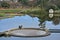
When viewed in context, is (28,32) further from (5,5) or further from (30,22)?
(5,5)

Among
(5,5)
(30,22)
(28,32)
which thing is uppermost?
(5,5)

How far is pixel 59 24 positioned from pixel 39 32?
0.84 feet

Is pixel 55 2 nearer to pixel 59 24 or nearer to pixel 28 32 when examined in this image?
pixel 59 24

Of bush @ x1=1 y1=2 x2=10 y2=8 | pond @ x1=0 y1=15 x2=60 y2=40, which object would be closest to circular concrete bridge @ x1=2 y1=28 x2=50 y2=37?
pond @ x1=0 y1=15 x2=60 y2=40

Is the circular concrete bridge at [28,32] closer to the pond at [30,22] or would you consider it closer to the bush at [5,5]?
the pond at [30,22]

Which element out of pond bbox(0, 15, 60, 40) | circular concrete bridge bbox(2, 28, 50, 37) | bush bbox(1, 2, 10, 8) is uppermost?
bush bbox(1, 2, 10, 8)

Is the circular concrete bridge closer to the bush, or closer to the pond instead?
the pond

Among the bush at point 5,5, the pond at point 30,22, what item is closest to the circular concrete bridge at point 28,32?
the pond at point 30,22

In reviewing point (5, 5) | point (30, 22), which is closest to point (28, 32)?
point (30, 22)

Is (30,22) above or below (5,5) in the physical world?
below

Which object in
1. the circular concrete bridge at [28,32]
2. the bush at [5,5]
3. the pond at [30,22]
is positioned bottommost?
the circular concrete bridge at [28,32]

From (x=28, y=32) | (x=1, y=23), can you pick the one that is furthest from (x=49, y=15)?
(x=1, y=23)

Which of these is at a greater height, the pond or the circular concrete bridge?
the pond

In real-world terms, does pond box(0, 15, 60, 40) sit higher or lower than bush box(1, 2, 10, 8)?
lower
